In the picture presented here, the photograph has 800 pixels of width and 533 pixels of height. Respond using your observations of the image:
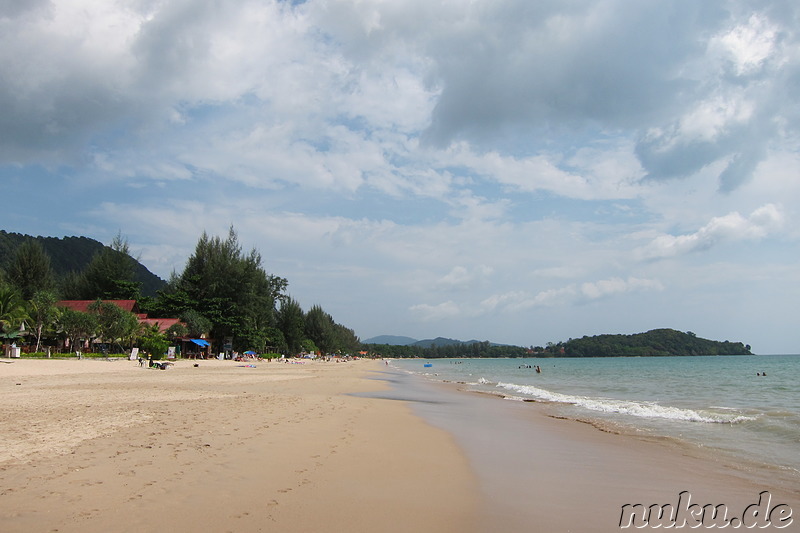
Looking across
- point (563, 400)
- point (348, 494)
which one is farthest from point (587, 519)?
point (563, 400)

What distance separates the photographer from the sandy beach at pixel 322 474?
4.54 meters

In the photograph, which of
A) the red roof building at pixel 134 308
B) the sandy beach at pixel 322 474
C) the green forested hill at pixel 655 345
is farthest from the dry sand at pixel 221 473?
the green forested hill at pixel 655 345

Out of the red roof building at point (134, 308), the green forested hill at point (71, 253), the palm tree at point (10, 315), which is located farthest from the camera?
the green forested hill at point (71, 253)

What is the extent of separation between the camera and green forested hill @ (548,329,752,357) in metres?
162

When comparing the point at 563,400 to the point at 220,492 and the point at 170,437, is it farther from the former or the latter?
the point at 220,492

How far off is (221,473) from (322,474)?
3.84ft

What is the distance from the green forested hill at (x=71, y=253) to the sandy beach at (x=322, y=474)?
434ft

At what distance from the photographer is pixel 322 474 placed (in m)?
6.08

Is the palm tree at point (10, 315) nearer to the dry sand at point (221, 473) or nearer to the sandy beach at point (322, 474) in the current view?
the sandy beach at point (322, 474)

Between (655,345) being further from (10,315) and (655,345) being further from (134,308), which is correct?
(10,315)

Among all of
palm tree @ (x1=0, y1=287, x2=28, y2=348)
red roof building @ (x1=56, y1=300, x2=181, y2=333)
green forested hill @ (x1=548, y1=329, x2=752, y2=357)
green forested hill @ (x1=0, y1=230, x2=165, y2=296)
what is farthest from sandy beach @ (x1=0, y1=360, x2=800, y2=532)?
green forested hill @ (x1=548, y1=329, x2=752, y2=357)

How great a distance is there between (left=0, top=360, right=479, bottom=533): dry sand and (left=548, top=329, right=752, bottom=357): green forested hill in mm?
174040

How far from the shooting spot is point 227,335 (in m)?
58.8

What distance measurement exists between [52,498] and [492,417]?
11.1m
